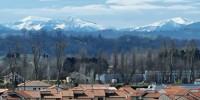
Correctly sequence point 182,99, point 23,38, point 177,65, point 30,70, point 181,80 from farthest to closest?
point 23,38 → point 177,65 → point 30,70 → point 181,80 → point 182,99

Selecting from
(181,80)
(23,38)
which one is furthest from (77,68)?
(23,38)

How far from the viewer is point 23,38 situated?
199375mm

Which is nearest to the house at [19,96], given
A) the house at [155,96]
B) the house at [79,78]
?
the house at [155,96]

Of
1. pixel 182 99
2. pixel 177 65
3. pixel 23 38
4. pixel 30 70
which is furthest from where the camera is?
pixel 23 38

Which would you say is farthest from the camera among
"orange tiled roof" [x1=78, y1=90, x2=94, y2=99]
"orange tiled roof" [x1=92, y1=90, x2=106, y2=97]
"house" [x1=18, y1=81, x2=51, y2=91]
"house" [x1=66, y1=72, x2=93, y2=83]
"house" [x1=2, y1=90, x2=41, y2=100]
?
A: "house" [x1=66, y1=72, x2=93, y2=83]

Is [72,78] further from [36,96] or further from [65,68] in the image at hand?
[36,96]

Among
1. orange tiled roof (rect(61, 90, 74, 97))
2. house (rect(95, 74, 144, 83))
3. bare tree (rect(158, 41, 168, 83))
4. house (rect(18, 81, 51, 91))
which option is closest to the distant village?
orange tiled roof (rect(61, 90, 74, 97))

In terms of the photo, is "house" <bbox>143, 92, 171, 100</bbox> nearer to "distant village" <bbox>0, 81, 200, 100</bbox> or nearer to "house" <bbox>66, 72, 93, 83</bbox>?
"distant village" <bbox>0, 81, 200, 100</bbox>

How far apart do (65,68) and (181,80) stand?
1904 cm

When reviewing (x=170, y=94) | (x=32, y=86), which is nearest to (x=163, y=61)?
(x=32, y=86)

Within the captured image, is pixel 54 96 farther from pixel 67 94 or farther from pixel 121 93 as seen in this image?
pixel 121 93

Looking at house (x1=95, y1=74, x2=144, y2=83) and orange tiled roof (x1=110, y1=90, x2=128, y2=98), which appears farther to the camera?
house (x1=95, y1=74, x2=144, y2=83)

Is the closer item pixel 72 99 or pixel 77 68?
pixel 72 99

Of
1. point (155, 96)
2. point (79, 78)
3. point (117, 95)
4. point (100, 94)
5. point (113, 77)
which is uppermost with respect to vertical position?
point (155, 96)
